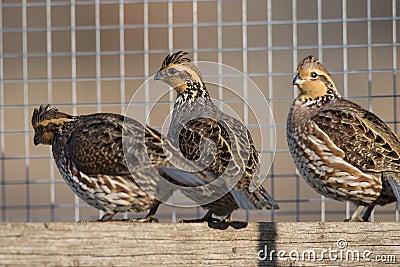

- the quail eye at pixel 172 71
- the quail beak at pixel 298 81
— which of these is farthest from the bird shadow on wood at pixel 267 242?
the quail beak at pixel 298 81

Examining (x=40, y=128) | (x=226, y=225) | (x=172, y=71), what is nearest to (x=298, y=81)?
(x=172, y=71)

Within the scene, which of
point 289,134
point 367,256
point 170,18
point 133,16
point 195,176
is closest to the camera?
point 367,256

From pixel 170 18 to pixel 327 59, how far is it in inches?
87.7

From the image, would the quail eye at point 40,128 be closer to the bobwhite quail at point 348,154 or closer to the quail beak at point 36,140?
the quail beak at point 36,140

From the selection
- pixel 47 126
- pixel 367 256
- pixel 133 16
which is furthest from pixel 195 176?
pixel 133 16

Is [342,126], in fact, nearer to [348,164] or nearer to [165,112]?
[348,164]

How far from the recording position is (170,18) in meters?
7.09

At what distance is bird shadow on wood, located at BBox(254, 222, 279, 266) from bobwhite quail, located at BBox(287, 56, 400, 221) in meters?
1.31

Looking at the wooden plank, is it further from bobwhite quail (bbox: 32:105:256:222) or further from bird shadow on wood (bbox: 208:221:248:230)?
bobwhite quail (bbox: 32:105:256:222)

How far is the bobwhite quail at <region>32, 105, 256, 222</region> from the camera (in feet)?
17.2

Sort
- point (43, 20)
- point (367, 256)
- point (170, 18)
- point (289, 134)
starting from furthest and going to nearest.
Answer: point (43, 20) < point (170, 18) < point (289, 134) < point (367, 256)

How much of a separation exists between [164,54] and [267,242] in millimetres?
4208

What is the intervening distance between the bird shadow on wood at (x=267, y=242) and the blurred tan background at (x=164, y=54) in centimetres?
243

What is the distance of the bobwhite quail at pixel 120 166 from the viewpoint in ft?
17.2
